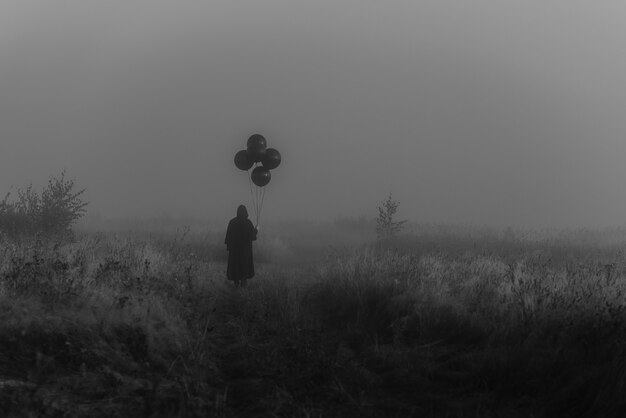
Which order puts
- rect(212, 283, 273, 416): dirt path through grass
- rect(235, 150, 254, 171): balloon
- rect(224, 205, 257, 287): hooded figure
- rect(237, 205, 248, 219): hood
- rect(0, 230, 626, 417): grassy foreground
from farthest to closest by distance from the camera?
rect(235, 150, 254, 171): balloon → rect(237, 205, 248, 219): hood → rect(224, 205, 257, 287): hooded figure → rect(212, 283, 273, 416): dirt path through grass → rect(0, 230, 626, 417): grassy foreground

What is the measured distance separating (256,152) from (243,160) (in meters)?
0.52

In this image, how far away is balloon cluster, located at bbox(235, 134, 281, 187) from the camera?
45.9 ft

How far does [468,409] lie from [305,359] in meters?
1.76

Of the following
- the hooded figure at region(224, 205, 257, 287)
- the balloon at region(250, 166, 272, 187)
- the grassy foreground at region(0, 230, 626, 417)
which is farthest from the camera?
the balloon at region(250, 166, 272, 187)

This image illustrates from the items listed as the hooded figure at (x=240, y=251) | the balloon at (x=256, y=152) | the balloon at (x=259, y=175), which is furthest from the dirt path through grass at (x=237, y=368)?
the balloon at (x=259, y=175)

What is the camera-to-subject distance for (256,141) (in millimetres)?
13977

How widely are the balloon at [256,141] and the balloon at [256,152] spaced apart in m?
0.03

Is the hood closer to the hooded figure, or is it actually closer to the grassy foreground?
the hooded figure

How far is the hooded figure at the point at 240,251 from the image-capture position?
42.6 ft

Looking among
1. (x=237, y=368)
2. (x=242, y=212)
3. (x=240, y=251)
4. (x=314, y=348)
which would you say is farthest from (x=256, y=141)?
(x=237, y=368)

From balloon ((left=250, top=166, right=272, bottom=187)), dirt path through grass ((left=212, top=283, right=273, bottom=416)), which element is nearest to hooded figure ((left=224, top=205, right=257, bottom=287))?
balloon ((left=250, top=166, right=272, bottom=187))

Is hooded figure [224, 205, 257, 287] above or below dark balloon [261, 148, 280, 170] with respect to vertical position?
below

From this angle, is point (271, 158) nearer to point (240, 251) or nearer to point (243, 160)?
point (243, 160)

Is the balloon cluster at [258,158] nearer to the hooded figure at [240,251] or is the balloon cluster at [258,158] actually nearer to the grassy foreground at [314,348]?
the hooded figure at [240,251]
